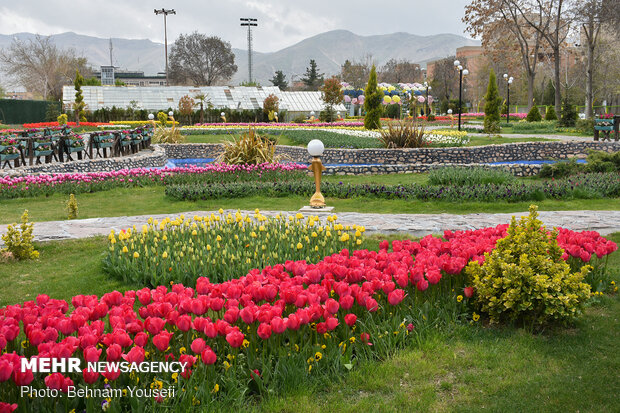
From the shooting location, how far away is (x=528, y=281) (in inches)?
141

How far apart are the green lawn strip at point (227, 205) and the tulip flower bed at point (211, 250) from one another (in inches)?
142

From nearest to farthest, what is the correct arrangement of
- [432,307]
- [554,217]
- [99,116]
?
[432,307] < [554,217] < [99,116]

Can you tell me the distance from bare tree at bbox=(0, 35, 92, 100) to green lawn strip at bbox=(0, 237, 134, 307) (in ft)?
196

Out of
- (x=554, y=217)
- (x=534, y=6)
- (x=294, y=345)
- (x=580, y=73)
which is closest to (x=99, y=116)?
(x=534, y=6)

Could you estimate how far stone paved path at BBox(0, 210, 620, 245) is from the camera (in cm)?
710

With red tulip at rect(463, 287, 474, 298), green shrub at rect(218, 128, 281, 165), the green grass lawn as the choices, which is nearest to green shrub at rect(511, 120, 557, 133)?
the green grass lawn

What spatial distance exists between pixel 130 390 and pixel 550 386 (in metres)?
2.19

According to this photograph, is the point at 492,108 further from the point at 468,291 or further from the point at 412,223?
the point at 468,291

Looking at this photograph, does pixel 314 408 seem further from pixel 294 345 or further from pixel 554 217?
pixel 554 217

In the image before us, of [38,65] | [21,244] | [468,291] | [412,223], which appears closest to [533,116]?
[412,223]

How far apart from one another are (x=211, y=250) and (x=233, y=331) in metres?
2.53

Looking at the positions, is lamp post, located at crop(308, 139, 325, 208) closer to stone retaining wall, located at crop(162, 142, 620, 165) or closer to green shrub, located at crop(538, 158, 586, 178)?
green shrub, located at crop(538, 158, 586, 178)

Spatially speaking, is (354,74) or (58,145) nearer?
(58,145)

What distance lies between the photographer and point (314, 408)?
2756 mm
